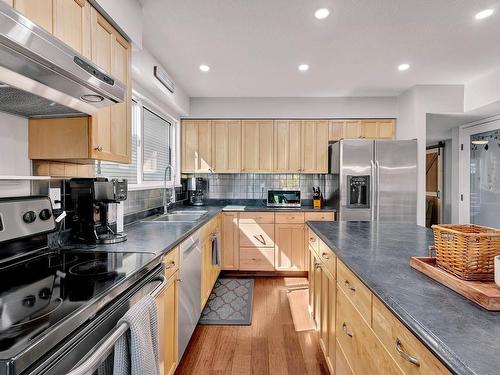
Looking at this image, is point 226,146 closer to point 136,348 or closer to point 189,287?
point 189,287

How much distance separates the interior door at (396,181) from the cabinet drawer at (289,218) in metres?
0.98

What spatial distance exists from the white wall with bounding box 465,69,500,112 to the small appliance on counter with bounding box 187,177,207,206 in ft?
12.2

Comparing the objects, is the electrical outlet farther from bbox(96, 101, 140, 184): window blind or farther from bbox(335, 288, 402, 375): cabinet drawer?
bbox(335, 288, 402, 375): cabinet drawer

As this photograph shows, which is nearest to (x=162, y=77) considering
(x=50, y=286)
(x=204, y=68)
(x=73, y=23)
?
(x=204, y=68)

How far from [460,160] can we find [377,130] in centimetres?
149

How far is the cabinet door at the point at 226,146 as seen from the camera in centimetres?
445

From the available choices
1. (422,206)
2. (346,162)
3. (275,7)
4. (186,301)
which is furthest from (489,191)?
(186,301)

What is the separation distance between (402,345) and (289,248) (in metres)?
3.21

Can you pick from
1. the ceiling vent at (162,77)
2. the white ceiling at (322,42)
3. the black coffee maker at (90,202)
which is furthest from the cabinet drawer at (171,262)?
the ceiling vent at (162,77)

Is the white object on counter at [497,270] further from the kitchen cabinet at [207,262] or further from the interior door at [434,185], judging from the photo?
the interior door at [434,185]

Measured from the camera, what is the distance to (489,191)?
4.18 metres

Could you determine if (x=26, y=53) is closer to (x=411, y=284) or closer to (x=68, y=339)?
(x=68, y=339)

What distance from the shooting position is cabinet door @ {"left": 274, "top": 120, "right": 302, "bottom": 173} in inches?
174

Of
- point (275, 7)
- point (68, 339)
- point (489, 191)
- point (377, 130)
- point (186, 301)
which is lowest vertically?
point (186, 301)
